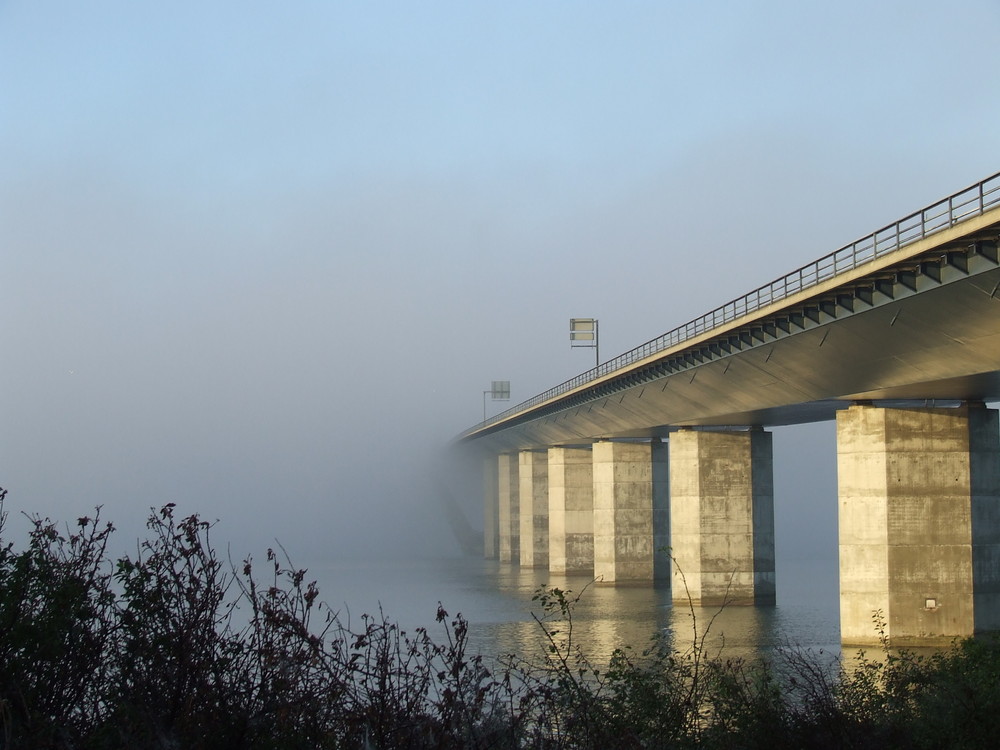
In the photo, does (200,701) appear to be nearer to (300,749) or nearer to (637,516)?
(300,749)

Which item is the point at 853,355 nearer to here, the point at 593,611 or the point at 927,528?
the point at 927,528

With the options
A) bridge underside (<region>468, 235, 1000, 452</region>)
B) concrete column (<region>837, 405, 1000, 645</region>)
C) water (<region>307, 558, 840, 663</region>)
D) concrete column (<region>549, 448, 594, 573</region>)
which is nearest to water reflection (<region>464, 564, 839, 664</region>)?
water (<region>307, 558, 840, 663</region>)

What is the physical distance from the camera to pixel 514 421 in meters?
96.0

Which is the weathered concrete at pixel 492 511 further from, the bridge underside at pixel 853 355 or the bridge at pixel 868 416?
the bridge underside at pixel 853 355

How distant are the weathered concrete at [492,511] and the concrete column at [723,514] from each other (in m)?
63.3

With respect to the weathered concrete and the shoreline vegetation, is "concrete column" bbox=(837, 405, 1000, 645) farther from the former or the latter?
the weathered concrete

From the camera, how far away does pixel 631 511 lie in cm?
7400

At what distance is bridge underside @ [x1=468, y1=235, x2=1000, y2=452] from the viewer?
2980cm

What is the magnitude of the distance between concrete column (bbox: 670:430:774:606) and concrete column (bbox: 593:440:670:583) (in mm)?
14000

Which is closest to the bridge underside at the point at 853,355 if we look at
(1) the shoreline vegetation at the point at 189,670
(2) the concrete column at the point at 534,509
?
(1) the shoreline vegetation at the point at 189,670

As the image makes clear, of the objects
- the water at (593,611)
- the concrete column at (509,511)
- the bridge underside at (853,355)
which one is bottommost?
the water at (593,611)

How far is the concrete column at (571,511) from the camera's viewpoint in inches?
3351

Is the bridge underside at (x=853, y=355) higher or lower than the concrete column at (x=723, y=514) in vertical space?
higher

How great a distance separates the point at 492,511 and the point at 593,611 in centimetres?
7136
